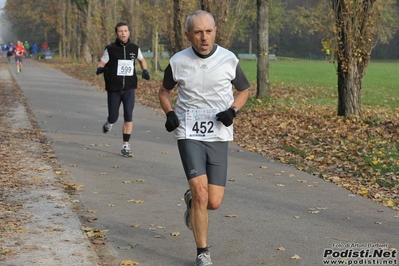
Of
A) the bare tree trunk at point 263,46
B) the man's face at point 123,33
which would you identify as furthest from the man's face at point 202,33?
the bare tree trunk at point 263,46

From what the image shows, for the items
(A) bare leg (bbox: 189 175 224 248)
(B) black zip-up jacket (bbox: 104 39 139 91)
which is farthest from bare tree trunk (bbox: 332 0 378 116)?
(A) bare leg (bbox: 189 175 224 248)

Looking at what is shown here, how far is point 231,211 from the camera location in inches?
324

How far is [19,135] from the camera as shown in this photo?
14.9 meters

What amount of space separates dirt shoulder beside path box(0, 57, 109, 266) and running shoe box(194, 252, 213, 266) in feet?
2.46

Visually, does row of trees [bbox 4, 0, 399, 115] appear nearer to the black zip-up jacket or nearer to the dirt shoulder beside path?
the black zip-up jacket

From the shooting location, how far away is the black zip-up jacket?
12368 mm

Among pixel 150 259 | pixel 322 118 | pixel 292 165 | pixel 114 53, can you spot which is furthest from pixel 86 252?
pixel 322 118

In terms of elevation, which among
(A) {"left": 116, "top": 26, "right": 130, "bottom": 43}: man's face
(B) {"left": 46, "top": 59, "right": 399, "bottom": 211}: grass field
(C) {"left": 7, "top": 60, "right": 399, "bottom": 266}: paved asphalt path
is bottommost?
(B) {"left": 46, "top": 59, "right": 399, "bottom": 211}: grass field

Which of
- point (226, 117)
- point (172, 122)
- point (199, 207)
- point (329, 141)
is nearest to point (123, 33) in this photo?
point (329, 141)

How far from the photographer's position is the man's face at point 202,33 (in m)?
6.02

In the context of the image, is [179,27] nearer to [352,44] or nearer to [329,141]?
[352,44]

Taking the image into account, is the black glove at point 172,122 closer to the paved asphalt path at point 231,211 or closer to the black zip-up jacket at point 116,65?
the paved asphalt path at point 231,211

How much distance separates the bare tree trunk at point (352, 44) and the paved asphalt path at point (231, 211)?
4.66 m

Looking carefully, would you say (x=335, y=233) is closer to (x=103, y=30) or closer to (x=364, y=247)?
(x=364, y=247)
